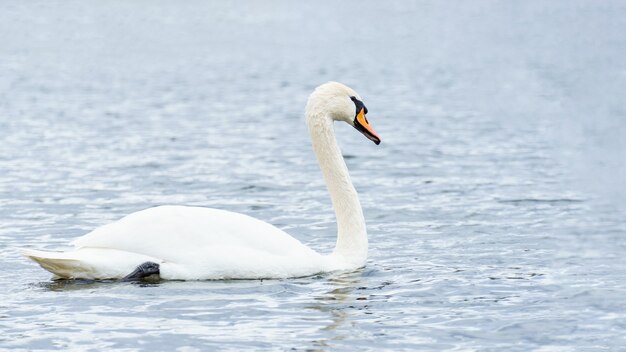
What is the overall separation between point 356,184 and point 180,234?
306 inches

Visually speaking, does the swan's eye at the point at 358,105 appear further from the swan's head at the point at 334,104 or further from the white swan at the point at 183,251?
the white swan at the point at 183,251

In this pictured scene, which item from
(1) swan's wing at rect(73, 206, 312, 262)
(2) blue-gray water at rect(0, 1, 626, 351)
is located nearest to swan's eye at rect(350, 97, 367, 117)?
(2) blue-gray water at rect(0, 1, 626, 351)

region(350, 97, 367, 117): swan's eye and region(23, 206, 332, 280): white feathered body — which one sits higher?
region(350, 97, 367, 117): swan's eye

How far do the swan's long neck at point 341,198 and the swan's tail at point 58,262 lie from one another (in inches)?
95.5

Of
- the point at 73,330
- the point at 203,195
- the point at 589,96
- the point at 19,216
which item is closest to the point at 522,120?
the point at 589,96

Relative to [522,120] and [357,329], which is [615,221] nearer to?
[357,329]

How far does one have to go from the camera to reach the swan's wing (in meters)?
11.5

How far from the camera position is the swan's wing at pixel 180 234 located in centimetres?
1148

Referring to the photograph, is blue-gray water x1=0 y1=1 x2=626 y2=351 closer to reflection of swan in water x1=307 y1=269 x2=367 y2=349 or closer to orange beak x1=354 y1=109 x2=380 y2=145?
reflection of swan in water x1=307 y1=269 x2=367 y2=349

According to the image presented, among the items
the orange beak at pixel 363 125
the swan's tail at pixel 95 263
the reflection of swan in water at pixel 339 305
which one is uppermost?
the orange beak at pixel 363 125

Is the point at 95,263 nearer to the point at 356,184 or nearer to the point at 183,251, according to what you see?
the point at 183,251

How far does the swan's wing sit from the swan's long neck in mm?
846

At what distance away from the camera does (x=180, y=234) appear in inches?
455

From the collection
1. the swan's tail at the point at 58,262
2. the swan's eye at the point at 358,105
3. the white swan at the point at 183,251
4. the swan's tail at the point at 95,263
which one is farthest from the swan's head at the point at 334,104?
the swan's tail at the point at 58,262
